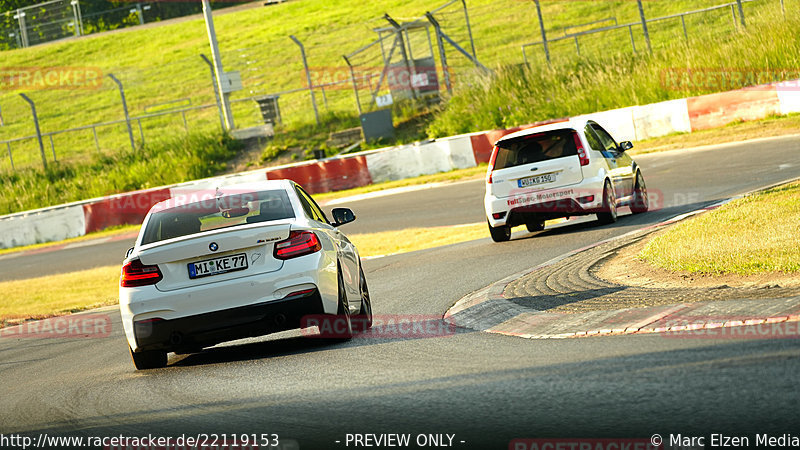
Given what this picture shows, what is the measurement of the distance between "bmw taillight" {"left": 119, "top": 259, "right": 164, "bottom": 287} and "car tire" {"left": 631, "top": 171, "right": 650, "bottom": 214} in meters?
9.75

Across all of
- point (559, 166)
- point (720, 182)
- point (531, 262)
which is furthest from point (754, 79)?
point (531, 262)

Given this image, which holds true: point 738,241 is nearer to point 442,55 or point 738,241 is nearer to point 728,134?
point 728,134

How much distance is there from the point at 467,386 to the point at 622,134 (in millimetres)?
20215

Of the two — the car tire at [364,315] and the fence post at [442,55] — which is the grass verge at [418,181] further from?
the car tire at [364,315]

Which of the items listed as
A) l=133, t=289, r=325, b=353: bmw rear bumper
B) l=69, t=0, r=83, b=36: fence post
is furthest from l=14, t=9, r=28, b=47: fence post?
l=133, t=289, r=325, b=353: bmw rear bumper

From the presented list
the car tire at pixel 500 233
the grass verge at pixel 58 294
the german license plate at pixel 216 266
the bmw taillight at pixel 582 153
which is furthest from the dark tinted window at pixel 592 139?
the german license plate at pixel 216 266

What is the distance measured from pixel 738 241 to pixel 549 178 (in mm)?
5421

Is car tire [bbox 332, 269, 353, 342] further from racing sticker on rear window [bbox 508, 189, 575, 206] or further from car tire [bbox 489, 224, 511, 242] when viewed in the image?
car tire [bbox 489, 224, 511, 242]

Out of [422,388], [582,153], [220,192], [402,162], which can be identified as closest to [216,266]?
[220,192]

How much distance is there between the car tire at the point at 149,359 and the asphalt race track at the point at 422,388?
0.35 ft

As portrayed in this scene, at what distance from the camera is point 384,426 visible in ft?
19.4

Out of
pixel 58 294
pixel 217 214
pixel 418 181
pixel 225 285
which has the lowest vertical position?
pixel 58 294

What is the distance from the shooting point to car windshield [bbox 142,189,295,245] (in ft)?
29.9

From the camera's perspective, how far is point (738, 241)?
10234mm
